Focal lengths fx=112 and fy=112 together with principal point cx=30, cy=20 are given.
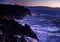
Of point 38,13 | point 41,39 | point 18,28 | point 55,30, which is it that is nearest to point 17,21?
point 18,28

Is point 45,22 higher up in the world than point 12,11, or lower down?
lower down

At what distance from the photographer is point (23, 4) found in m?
1.65

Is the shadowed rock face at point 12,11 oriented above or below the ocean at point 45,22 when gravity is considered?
above

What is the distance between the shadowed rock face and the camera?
5.24ft

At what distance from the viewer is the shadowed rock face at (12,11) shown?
1.60 meters

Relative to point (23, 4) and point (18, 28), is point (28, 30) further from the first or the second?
point (23, 4)

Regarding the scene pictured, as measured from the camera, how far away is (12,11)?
1.61 meters

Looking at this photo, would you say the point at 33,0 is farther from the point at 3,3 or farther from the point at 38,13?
the point at 3,3

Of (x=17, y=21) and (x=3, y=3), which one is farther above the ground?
(x=3, y=3)

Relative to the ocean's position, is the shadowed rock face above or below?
above

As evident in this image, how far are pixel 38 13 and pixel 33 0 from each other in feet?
0.73

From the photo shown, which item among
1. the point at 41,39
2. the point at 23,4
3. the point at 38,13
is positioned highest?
the point at 23,4

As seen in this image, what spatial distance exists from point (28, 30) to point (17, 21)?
8.1 inches

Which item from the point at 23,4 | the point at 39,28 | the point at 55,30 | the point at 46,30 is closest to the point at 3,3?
the point at 23,4
